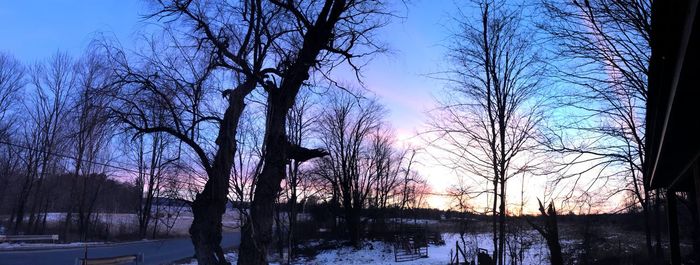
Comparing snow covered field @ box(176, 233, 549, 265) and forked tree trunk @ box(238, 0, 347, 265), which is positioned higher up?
forked tree trunk @ box(238, 0, 347, 265)

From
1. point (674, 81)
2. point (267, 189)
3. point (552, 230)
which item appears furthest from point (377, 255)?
point (674, 81)

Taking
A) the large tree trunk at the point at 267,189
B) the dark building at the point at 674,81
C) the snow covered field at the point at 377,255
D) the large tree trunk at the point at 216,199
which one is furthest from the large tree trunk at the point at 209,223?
the snow covered field at the point at 377,255

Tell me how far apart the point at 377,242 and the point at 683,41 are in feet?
142

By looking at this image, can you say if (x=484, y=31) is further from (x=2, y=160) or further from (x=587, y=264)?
(x=2, y=160)

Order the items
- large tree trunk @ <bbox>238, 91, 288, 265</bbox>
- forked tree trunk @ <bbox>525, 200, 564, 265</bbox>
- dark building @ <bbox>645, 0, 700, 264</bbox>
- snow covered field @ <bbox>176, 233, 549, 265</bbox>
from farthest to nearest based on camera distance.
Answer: snow covered field @ <bbox>176, 233, 549, 265</bbox>, forked tree trunk @ <bbox>525, 200, 564, 265</bbox>, large tree trunk @ <bbox>238, 91, 288, 265</bbox>, dark building @ <bbox>645, 0, 700, 264</bbox>

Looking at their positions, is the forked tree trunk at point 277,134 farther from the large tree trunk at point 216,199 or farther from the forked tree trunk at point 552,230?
the forked tree trunk at point 552,230

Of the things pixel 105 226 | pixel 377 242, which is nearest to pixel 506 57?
pixel 377 242

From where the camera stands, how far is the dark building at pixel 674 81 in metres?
2.49

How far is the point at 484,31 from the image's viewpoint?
15641 mm

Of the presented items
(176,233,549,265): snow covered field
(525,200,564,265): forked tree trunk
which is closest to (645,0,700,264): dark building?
(525,200,564,265): forked tree trunk

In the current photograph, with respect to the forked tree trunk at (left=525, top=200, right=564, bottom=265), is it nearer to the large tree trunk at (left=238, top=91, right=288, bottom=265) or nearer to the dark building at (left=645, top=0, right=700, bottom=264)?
the large tree trunk at (left=238, top=91, right=288, bottom=265)

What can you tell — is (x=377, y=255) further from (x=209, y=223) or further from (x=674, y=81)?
(x=674, y=81)

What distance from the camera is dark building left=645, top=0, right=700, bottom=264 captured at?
2.49m

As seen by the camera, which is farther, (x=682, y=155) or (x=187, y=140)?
(x=187, y=140)
